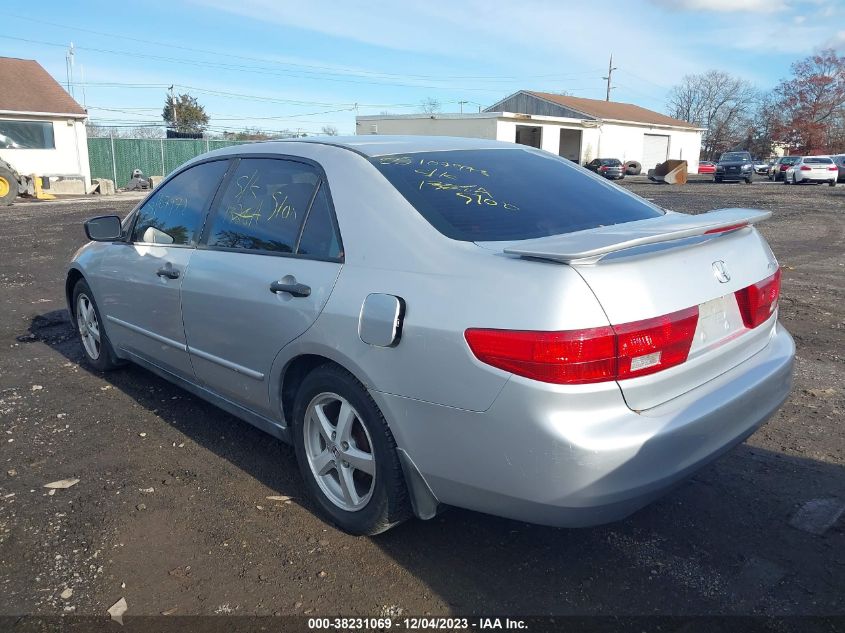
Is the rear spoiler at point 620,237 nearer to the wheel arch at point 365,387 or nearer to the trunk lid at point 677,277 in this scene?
the trunk lid at point 677,277

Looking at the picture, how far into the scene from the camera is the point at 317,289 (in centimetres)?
295

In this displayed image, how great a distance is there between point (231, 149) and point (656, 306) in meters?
2.66

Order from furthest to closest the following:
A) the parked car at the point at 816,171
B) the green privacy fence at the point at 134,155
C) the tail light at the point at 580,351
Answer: the parked car at the point at 816,171, the green privacy fence at the point at 134,155, the tail light at the point at 580,351

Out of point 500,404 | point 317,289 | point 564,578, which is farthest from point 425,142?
point 564,578

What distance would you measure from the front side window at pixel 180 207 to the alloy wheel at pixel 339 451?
4.62 feet

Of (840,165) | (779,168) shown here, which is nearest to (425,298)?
(840,165)

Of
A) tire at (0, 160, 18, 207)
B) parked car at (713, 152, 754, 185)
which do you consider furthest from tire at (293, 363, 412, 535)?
parked car at (713, 152, 754, 185)

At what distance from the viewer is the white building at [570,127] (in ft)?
131

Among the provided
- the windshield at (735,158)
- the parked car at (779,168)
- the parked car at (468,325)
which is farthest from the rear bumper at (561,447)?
the parked car at (779,168)

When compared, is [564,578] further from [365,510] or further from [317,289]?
[317,289]

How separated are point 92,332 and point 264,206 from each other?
8.21 ft

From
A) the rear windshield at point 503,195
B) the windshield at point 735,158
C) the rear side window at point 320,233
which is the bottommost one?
the rear side window at point 320,233

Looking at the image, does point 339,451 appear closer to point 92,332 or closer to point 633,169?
point 92,332

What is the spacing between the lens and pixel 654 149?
56.7 metres
